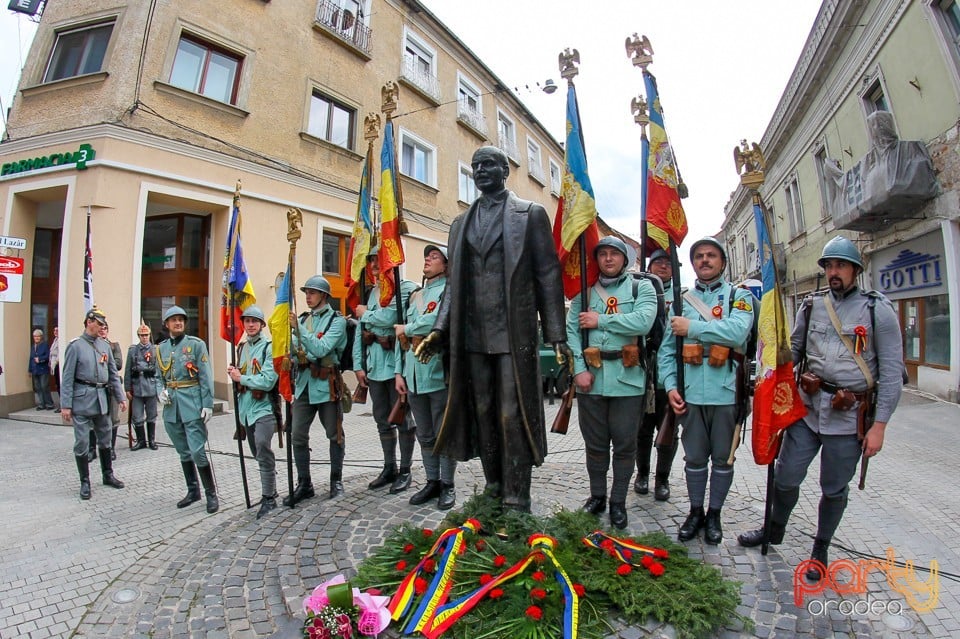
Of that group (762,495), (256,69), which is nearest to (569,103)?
(762,495)

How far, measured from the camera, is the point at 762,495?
4645mm

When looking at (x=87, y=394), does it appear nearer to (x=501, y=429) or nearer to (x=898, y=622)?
(x=501, y=429)

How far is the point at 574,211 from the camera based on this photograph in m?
3.41

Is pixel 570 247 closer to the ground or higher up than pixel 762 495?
higher up

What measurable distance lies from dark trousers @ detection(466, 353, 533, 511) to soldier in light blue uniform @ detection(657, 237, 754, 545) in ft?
3.90

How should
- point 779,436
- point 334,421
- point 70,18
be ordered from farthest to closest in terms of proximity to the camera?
point 70,18 < point 334,421 < point 779,436

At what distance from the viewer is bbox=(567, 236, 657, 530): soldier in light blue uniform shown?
10.8ft

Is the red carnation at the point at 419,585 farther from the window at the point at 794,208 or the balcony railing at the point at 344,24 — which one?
the window at the point at 794,208

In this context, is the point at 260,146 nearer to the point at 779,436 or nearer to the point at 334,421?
the point at 334,421

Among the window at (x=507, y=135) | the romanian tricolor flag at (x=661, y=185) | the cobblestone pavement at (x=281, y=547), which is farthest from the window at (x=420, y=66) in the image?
the cobblestone pavement at (x=281, y=547)

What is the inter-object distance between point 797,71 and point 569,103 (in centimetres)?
1805

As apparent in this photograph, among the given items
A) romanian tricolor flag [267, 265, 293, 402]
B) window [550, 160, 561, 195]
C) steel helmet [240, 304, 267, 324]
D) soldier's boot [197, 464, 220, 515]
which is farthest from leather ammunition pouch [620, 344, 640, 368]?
window [550, 160, 561, 195]

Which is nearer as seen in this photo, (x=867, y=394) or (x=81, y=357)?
(x=867, y=394)

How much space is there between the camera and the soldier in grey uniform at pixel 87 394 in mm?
5434
